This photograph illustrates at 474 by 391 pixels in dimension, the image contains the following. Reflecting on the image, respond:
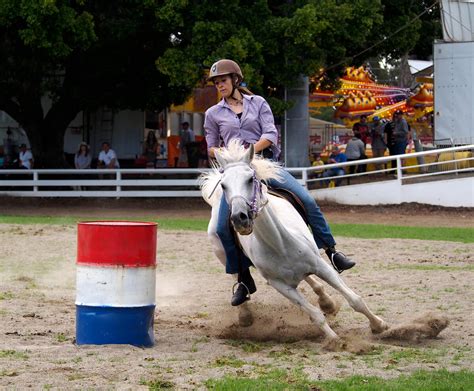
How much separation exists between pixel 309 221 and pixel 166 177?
24.1 meters

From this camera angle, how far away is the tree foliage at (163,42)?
2661 cm

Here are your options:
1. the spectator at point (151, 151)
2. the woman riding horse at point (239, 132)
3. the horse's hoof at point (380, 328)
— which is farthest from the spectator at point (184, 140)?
the horse's hoof at point (380, 328)

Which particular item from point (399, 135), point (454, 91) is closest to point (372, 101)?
point (399, 135)

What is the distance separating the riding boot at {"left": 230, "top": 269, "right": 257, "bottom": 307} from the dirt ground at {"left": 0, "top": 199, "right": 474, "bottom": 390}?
0.28m

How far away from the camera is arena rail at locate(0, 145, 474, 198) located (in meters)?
27.5

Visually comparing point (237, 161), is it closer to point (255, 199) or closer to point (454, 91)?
point (255, 199)

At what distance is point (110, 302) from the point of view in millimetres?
8562

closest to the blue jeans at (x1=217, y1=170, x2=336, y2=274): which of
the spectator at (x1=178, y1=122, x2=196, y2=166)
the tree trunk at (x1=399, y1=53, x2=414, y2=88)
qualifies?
the spectator at (x1=178, y1=122, x2=196, y2=166)

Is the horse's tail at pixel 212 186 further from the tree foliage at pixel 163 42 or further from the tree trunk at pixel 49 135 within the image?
the tree trunk at pixel 49 135

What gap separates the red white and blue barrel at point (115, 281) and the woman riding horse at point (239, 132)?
42.9 inches

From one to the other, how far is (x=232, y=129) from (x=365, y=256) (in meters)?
7.24

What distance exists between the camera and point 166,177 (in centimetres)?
3359

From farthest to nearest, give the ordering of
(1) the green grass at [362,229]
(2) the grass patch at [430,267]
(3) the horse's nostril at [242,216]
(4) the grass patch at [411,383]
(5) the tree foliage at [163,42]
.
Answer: (5) the tree foliage at [163,42] < (1) the green grass at [362,229] < (2) the grass patch at [430,267] < (3) the horse's nostril at [242,216] < (4) the grass patch at [411,383]

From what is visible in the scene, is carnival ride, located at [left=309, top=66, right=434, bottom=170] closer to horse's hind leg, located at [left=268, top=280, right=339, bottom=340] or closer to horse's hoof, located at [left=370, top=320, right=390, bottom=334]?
horse's hoof, located at [left=370, top=320, right=390, bottom=334]
